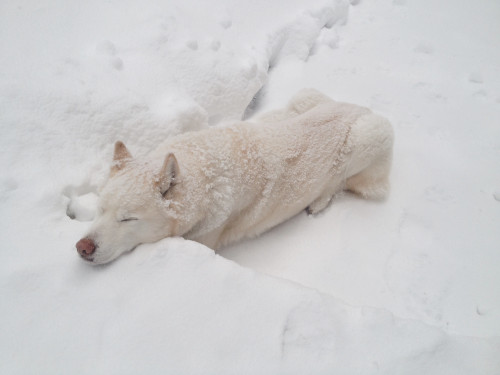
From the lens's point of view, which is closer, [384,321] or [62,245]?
[384,321]

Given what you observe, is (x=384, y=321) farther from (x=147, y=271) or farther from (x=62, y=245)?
(x=62, y=245)

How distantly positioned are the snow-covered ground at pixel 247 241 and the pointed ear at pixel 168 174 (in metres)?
0.41

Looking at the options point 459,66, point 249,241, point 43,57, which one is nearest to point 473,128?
point 459,66

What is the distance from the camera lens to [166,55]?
3848 millimetres

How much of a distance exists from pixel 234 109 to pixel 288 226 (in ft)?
5.59

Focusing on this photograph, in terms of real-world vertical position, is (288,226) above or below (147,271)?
below

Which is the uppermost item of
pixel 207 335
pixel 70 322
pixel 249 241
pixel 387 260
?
pixel 70 322

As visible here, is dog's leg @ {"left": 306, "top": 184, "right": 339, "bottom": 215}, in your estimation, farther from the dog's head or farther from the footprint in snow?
the footprint in snow

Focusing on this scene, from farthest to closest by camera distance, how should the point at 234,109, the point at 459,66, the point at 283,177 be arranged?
the point at 459,66 → the point at 234,109 → the point at 283,177

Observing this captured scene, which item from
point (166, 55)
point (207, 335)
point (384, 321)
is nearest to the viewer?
point (207, 335)

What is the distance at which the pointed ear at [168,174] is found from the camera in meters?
2.32

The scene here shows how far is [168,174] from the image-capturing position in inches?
93.6

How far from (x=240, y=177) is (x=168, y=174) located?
65 cm

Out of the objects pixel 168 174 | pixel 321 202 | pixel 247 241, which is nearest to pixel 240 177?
pixel 168 174
